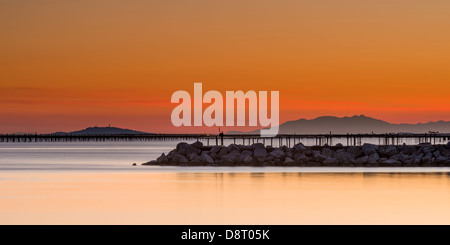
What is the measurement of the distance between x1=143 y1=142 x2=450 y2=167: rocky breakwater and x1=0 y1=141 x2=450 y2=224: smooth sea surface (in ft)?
27.9

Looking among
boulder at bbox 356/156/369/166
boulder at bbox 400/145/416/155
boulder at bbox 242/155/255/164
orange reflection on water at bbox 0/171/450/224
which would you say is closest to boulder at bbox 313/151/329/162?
boulder at bbox 356/156/369/166

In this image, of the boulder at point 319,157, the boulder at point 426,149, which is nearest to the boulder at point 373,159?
the boulder at point 319,157

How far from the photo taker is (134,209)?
1886cm

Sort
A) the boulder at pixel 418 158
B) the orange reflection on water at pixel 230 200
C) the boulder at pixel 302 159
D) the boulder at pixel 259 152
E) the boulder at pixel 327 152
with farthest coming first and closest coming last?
the boulder at pixel 327 152 < the boulder at pixel 259 152 < the boulder at pixel 302 159 < the boulder at pixel 418 158 < the orange reflection on water at pixel 230 200

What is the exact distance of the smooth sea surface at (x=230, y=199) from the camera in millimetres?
17062

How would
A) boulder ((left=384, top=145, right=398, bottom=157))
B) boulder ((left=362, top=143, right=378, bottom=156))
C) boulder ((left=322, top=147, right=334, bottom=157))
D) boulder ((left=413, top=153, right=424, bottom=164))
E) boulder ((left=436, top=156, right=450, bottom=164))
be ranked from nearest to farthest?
boulder ((left=413, top=153, right=424, bottom=164)) → boulder ((left=436, top=156, right=450, bottom=164)) → boulder ((left=362, top=143, right=378, bottom=156)) → boulder ((left=322, top=147, right=334, bottom=157)) → boulder ((left=384, top=145, right=398, bottom=157))

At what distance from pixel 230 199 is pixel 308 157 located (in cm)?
2048

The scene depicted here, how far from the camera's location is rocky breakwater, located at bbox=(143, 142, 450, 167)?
40.4m

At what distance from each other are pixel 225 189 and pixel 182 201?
418cm

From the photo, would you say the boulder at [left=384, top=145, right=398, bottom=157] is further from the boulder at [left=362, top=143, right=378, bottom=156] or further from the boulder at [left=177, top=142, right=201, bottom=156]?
the boulder at [left=177, top=142, right=201, bottom=156]

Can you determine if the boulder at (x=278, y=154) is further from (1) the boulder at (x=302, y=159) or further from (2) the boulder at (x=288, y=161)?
(1) the boulder at (x=302, y=159)

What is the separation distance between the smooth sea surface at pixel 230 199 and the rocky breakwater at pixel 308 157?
27.9 ft
